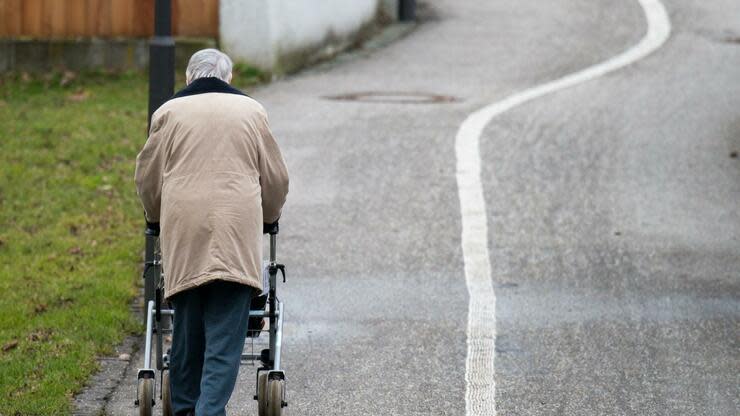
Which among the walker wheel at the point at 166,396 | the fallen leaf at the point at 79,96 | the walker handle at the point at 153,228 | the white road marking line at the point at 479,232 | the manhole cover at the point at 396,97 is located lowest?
the fallen leaf at the point at 79,96

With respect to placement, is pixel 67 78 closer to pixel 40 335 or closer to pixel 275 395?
pixel 40 335

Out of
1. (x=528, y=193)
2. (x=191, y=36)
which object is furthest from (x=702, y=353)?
(x=191, y=36)

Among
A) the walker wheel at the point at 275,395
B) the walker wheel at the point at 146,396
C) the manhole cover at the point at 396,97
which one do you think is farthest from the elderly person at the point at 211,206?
the manhole cover at the point at 396,97

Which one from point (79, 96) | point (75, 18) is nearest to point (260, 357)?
point (79, 96)

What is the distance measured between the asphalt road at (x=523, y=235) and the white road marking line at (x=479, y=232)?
0.07 metres

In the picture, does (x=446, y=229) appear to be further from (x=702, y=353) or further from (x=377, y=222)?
(x=702, y=353)

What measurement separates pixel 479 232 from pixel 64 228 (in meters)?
3.13

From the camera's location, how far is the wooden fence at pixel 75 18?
17.0m

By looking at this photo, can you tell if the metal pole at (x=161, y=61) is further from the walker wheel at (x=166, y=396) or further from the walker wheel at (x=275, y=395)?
the walker wheel at (x=275, y=395)

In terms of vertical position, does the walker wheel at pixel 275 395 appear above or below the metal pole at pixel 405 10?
above

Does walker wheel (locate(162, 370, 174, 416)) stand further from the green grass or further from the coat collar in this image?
the coat collar

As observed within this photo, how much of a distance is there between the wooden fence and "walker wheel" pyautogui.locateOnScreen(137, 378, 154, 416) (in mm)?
11221

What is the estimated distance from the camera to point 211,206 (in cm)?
582

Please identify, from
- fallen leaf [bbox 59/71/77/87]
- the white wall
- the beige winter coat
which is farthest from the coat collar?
the white wall
